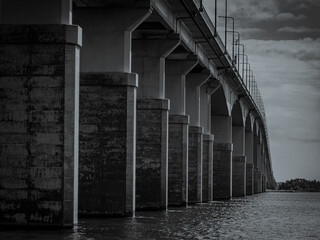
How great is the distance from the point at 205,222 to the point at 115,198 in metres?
3.63

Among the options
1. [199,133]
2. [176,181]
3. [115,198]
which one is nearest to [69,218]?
[115,198]

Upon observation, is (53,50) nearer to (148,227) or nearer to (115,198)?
(148,227)

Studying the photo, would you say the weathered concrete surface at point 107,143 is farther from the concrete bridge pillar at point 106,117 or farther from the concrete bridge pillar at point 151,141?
the concrete bridge pillar at point 151,141

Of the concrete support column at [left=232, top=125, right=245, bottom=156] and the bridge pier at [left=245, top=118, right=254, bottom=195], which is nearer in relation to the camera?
the concrete support column at [left=232, top=125, right=245, bottom=156]

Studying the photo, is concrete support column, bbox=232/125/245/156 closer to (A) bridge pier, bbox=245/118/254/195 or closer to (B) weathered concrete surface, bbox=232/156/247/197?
(B) weathered concrete surface, bbox=232/156/247/197

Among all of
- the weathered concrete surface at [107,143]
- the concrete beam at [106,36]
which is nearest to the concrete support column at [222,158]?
the weathered concrete surface at [107,143]

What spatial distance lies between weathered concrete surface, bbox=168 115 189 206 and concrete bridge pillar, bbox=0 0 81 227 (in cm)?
2236

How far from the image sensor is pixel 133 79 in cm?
3269

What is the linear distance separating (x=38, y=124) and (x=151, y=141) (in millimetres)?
15964

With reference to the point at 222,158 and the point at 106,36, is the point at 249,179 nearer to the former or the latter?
the point at 222,158

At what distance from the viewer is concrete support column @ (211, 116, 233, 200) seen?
236 feet

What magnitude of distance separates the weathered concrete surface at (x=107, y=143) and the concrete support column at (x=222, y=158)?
39689 millimetres

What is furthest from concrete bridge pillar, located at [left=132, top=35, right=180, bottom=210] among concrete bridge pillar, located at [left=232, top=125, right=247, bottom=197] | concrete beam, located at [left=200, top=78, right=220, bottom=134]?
concrete bridge pillar, located at [left=232, top=125, right=247, bottom=197]

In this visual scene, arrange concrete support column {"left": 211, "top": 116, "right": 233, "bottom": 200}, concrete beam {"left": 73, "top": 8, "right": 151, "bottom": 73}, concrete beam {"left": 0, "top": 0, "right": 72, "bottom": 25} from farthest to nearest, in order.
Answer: concrete support column {"left": 211, "top": 116, "right": 233, "bottom": 200} → concrete beam {"left": 73, "top": 8, "right": 151, "bottom": 73} → concrete beam {"left": 0, "top": 0, "right": 72, "bottom": 25}
